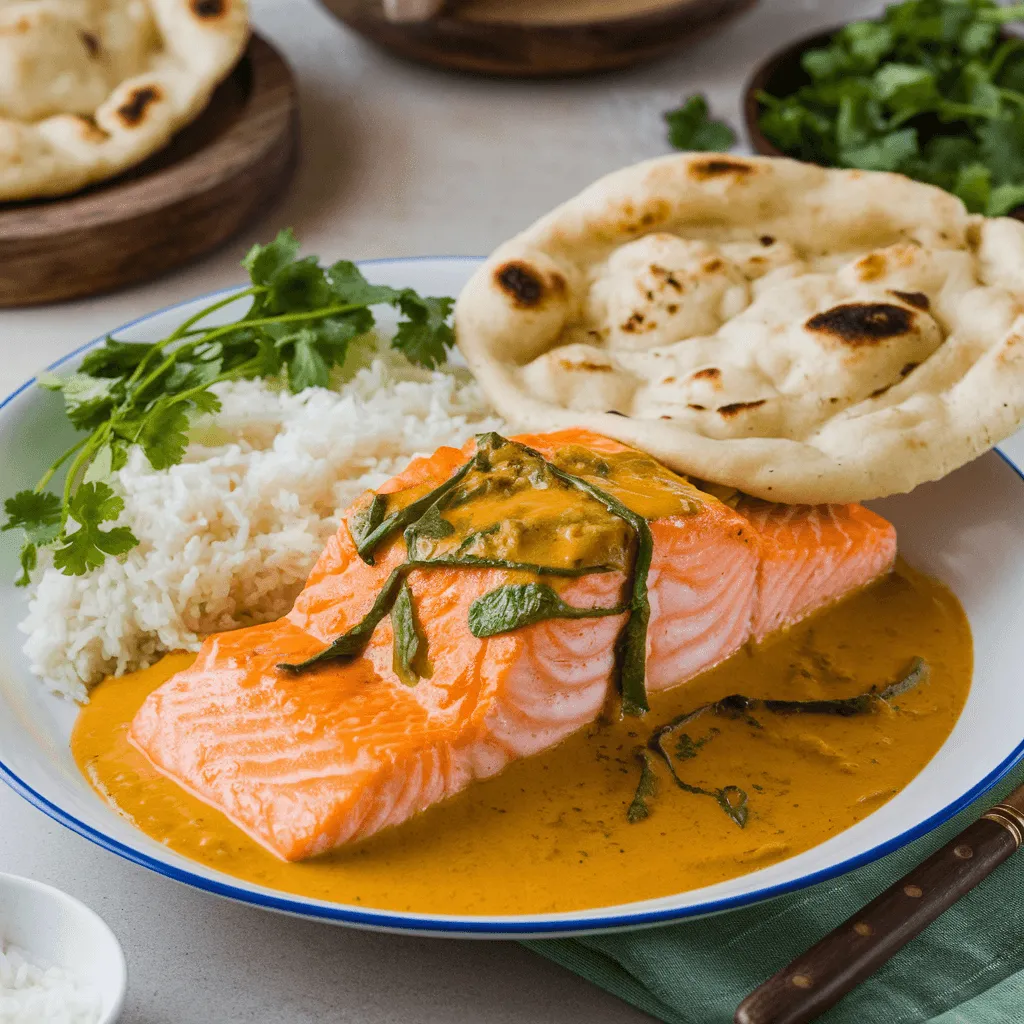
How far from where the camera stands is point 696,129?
→ 5.22m

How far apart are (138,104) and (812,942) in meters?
3.45

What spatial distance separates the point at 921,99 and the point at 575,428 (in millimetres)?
2660

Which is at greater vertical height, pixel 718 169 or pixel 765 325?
pixel 718 169

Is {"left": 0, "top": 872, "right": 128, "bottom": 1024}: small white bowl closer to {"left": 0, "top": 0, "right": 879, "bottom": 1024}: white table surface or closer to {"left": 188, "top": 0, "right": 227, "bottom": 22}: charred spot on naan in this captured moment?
{"left": 0, "top": 0, "right": 879, "bottom": 1024}: white table surface

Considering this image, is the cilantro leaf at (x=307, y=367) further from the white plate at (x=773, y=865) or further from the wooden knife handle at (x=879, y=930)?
the wooden knife handle at (x=879, y=930)

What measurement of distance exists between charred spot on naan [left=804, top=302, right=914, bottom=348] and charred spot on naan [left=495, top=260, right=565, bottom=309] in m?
0.64

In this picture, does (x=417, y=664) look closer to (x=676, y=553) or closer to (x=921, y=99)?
(x=676, y=553)

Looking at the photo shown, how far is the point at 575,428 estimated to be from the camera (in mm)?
2996

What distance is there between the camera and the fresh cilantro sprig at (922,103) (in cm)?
470

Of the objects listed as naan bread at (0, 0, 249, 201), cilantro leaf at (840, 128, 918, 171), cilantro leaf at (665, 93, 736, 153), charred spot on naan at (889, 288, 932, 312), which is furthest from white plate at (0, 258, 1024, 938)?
cilantro leaf at (665, 93, 736, 153)

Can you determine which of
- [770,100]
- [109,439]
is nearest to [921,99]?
[770,100]

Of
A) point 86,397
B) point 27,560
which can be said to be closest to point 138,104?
point 86,397

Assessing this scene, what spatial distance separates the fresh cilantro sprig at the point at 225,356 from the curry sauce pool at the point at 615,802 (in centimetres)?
56

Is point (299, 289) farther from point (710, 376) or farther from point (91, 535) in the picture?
point (710, 376)
